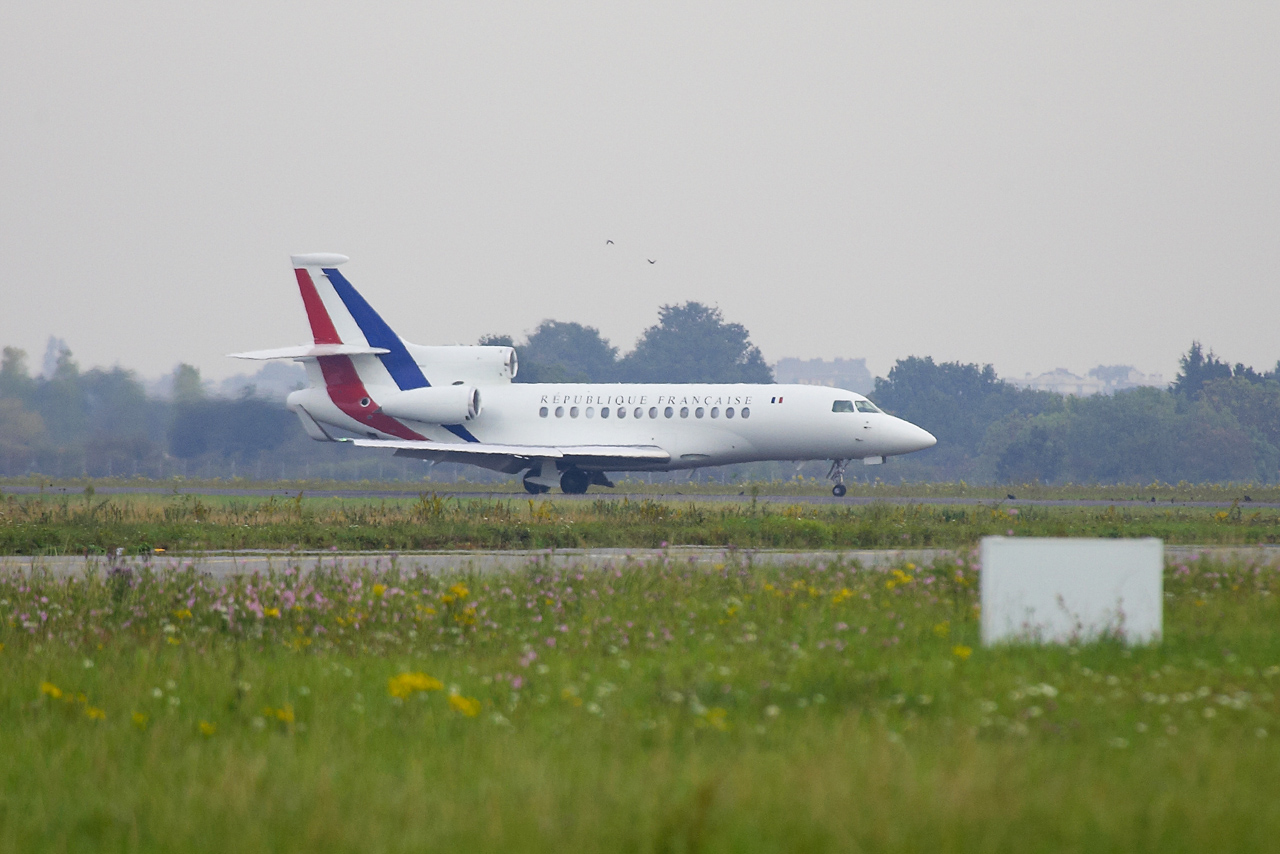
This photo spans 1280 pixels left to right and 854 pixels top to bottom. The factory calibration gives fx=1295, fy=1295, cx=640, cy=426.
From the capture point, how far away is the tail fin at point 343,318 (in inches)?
1474

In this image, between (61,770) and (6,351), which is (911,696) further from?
(6,351)

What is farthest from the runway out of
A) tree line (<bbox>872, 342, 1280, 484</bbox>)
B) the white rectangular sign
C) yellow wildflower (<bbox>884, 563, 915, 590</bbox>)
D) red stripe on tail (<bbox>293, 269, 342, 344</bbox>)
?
tree line (<bbox>872, 342, 1280, 484</bbox>)

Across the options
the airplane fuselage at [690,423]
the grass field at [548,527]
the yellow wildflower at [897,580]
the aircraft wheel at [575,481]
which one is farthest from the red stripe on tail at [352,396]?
the yellow wildflower at [897,580]

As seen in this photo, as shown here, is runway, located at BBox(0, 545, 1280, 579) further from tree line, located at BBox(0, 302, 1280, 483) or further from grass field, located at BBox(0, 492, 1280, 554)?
tree line, located at BBox(0, 302, 1280, 483)

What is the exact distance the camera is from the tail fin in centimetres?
3744

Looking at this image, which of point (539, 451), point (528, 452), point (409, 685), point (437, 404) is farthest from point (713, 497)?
point (409, 685)

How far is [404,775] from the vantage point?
20.0ft

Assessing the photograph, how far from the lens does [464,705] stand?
6.98 m

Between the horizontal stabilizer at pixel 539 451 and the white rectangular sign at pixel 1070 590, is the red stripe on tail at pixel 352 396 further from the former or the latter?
the white rectangular sign at pixel 1070 590

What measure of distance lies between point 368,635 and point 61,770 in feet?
12.7

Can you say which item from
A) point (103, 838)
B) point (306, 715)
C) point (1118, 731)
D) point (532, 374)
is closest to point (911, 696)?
point (1118, 731)

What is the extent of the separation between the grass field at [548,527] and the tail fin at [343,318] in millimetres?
11769

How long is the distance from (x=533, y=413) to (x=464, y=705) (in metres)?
30.6

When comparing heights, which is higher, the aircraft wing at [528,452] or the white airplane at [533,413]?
the white airplane at [533,413]
